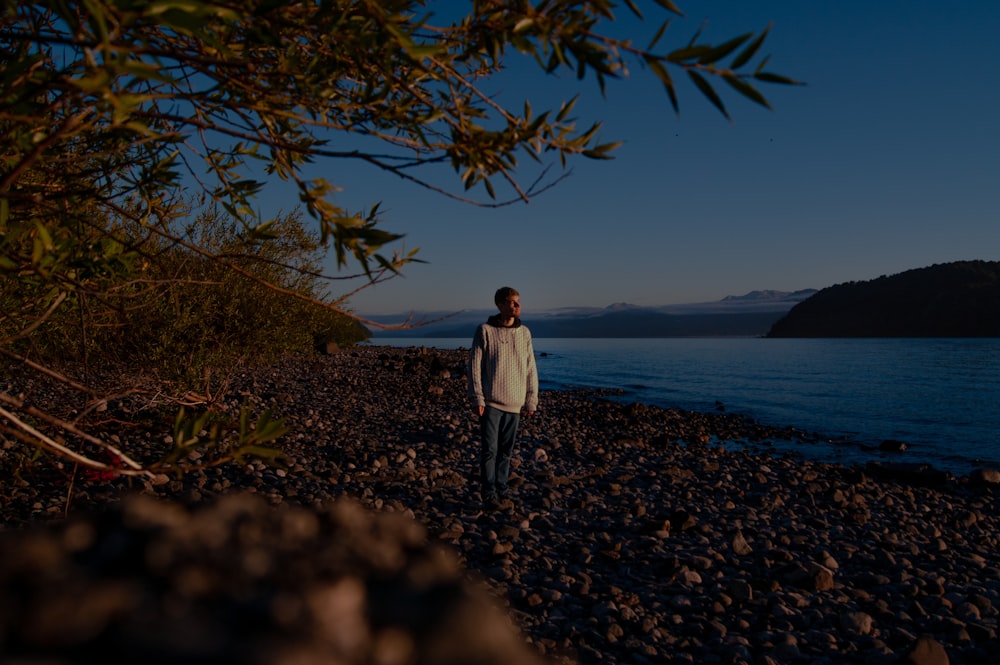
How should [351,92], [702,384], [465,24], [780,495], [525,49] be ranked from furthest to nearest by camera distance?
[702,384] < [780,495] < [465,24] < [351,92] < [525,49]

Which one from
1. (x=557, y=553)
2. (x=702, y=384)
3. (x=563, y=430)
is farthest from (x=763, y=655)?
(x=702, y=384)

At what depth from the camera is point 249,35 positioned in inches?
118

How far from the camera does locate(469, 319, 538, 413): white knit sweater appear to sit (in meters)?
8.78

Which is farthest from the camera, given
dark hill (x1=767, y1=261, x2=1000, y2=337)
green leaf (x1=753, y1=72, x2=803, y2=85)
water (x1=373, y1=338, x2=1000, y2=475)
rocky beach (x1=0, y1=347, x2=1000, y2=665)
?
dark hill (x1=767, y1=261, x2=1000, y2=337)

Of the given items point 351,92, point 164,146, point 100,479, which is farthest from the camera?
point 100,479

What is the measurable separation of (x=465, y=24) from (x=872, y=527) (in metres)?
10.7

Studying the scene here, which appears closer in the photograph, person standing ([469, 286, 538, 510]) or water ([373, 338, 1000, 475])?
person standing ([469, 286, 538, 510])

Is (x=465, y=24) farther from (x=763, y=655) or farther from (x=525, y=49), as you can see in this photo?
(x=763, y=655)

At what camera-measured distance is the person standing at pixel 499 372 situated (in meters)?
8.79

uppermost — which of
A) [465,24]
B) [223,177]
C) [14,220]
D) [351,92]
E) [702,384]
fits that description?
[465,24]

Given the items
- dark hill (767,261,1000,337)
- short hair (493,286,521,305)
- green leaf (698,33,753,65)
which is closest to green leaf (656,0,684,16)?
green leaf (698,33,753,65)

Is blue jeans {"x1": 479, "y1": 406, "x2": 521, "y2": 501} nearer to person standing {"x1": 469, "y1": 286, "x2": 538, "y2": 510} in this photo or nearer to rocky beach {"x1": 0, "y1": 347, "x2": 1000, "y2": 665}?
person standing {"x1": 469, "y1": 286, "x2": 538, "y2": 510}

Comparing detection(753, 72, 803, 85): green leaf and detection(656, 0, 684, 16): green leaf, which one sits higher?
detection(656, 0, 684, 16): green leaf

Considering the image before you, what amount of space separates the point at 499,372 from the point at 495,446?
1.14m
